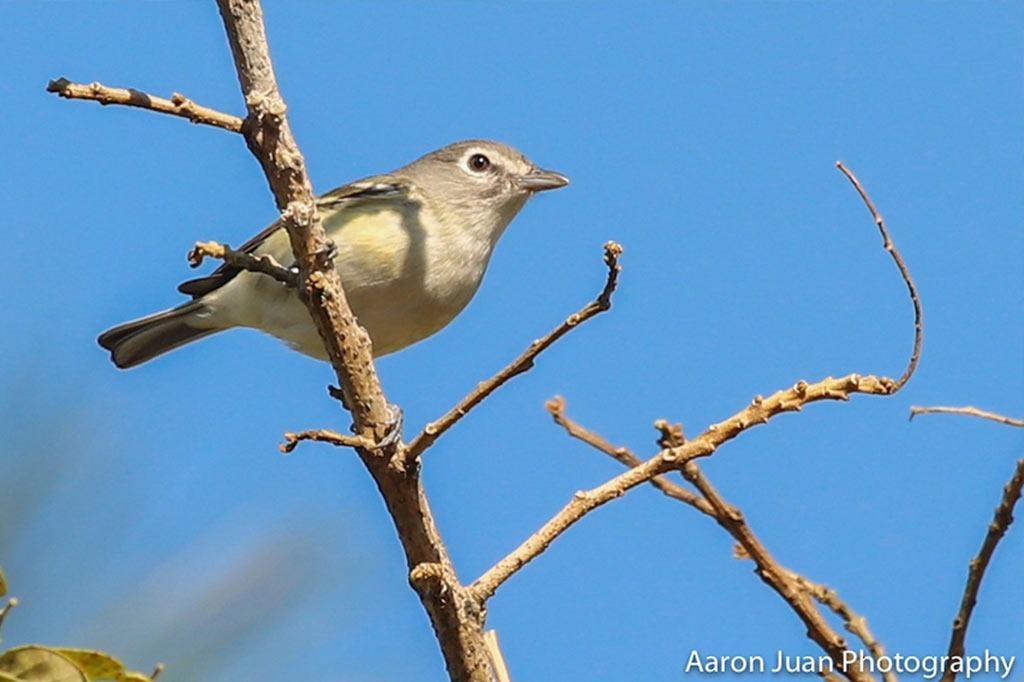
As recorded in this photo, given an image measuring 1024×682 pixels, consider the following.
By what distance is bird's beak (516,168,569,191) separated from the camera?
588 centimetres

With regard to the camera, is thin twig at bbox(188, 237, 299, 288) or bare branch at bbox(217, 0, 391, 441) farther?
bare branch at bbox(217, 0, 391, 441)

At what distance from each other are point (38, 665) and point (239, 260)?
49.5 inches

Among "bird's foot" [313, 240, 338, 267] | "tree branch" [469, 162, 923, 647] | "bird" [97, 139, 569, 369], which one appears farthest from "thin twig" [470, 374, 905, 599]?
"bird" [97, 139, 569, 369]

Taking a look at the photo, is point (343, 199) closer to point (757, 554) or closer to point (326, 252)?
point (326, 252)

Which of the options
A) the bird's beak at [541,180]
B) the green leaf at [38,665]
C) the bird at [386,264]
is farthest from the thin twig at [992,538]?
the bird's beak at [541,180]

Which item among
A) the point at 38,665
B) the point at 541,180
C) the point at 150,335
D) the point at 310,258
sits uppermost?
the point at 541,180

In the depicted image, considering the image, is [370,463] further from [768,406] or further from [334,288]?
[768,406]

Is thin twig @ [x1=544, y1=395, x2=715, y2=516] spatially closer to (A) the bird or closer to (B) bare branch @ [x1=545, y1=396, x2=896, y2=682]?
(B) bare branch @ [x1=545, y1=396, x2=896, y2=682]

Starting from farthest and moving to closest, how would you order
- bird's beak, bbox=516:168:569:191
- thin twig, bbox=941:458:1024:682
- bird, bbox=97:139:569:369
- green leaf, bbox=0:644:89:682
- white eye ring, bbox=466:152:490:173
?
white eye ring, bbox=466:152:490:173 < bird's beak, bbox=516:168:569:191 < bird, bbox=97:139:569:369 < thin twig, bbox=941:458:1024:682 < green leaf, bbox=0:644:89:682

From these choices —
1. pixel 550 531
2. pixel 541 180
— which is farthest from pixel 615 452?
pixel 541 180

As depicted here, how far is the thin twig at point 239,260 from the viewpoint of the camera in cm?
269

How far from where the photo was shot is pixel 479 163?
20.0 ft

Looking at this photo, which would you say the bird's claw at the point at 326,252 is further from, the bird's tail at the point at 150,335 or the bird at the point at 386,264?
the bird's tail at the point at 150,335

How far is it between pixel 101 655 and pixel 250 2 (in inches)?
63.2
